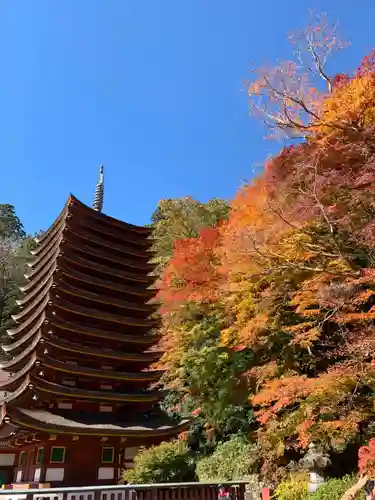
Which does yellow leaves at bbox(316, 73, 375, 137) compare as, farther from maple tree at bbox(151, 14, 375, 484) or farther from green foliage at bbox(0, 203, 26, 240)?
green foliage at bbox(0, 203, 26, 240)

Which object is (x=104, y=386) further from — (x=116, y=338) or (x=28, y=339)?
(x=28, y=339)

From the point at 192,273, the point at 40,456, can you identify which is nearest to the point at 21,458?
the point at 40,456

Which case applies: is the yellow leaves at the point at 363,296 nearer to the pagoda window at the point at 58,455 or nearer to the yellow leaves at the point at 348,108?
the yellow leaves at the point at 348,108

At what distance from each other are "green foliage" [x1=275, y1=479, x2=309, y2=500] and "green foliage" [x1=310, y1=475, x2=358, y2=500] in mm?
486

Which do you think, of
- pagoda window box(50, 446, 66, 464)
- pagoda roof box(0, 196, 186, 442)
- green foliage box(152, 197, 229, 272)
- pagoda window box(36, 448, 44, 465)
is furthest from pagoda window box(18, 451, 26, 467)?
green foliage box(152, 197, 229, 272)

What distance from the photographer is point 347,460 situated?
14367mm

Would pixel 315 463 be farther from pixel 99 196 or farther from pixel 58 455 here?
pixel 99 196

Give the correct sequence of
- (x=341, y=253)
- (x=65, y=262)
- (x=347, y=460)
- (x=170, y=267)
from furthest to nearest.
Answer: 1. (x=170, y=267)
2. (x=65, y=262)
3. (x=347, y=460)
4. (x=341, y=253)

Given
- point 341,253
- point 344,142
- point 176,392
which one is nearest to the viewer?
point 341,253

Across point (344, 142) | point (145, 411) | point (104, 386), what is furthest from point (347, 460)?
point (344, 142)

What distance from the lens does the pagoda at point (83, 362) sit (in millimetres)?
15070

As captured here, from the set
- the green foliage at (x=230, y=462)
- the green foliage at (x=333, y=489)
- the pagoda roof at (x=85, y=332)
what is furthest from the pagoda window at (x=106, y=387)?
the green foliage at (x=333, y=489)

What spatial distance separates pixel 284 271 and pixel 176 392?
33.2 ft

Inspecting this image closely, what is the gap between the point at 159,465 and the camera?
48.8 feet
